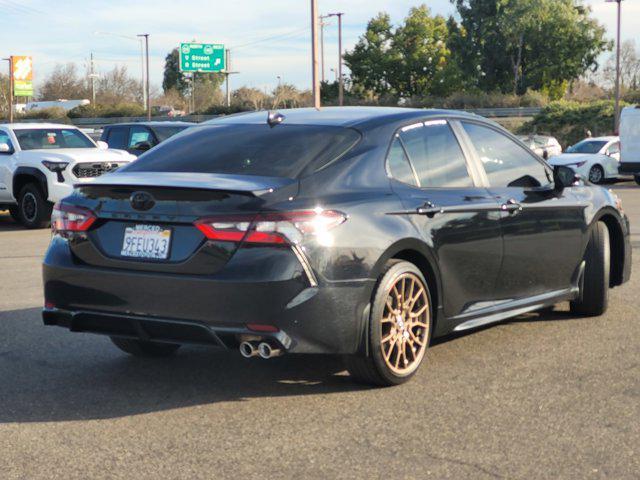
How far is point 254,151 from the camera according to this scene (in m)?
6.09

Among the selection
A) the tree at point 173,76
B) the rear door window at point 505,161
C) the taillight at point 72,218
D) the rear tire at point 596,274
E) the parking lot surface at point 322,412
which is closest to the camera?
the parking lot surface at point 322,412

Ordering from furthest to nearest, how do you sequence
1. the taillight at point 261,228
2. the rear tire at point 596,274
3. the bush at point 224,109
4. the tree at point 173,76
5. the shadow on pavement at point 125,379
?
1. the tree at point 173,76
2. the bush at point 224,109
3. the rear tire at point 596,274
4. the shadow on pavement at point 125,379
5. the taillight at point 261,228

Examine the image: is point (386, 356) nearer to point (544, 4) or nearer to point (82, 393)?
point (82, 393)

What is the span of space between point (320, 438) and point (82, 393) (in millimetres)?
1594

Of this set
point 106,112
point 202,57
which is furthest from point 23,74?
point 202,57

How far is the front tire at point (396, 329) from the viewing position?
569cm

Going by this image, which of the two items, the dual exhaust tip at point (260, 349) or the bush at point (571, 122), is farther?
the bush at point (571, 122)

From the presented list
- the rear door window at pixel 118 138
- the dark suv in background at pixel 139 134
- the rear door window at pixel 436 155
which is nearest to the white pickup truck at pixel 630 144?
the dark suv in background at pixel 139 134

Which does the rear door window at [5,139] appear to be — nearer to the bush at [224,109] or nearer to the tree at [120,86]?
the bush at [224,109]

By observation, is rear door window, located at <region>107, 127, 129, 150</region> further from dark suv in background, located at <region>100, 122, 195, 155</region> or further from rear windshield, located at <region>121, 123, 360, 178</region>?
rear windshield, located at <region>121, 123, 360, 178</region>

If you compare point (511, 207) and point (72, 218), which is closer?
point (72, 218)

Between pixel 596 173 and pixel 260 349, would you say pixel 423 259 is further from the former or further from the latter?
pixel 596 173

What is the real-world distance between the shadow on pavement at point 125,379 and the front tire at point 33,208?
10314mm

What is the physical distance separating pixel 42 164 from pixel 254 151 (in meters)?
11.9
